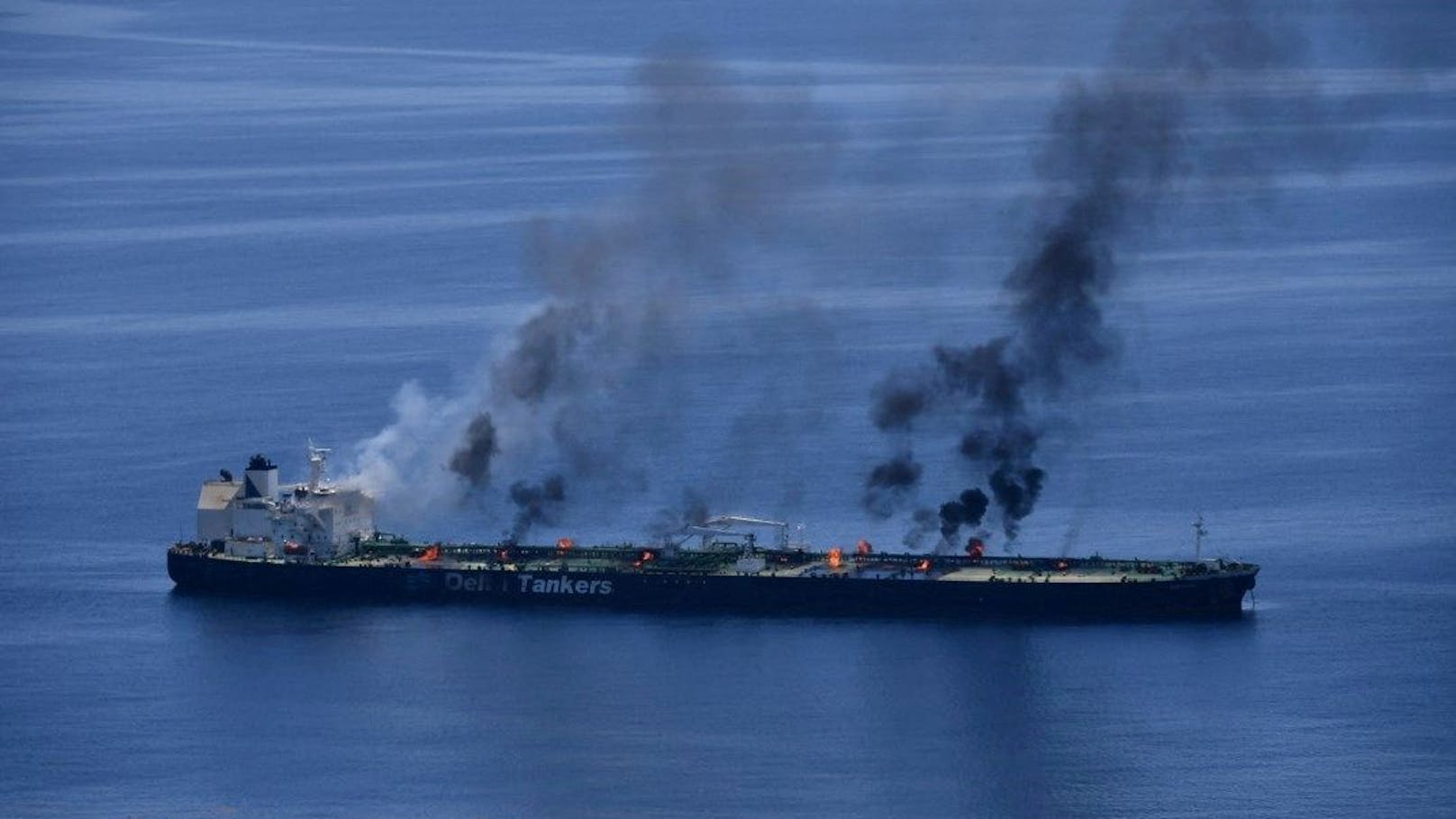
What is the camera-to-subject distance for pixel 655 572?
135500 mm

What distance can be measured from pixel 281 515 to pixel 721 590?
1755cm

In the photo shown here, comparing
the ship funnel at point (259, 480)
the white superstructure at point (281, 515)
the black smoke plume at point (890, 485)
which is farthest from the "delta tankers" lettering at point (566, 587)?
the black smoke plume at point (890, 485)

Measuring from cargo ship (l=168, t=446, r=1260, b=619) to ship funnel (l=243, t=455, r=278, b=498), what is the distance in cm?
5

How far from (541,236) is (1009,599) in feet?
95.1

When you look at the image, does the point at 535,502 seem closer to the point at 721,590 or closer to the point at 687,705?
the point at 721,590

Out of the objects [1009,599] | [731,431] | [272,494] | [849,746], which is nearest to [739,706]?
[849,746]

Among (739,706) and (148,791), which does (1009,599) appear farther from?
(148,791)

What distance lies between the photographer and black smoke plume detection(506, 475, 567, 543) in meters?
142

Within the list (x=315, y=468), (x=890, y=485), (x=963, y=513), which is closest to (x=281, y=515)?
(x=315, y=468)

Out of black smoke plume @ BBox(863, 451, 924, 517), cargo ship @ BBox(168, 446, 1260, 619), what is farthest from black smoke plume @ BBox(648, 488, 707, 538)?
black smoke plume @ BBox(863, 451, 924, 517)

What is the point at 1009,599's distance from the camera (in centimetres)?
13162

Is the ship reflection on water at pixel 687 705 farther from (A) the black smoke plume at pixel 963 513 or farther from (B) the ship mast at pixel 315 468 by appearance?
(A) the black smoke plume at pixel 963 513

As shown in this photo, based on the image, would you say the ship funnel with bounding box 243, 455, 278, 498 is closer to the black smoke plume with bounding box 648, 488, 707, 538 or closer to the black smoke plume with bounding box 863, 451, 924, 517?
the black smoke plume with bounding box 648, 488, 707, 538

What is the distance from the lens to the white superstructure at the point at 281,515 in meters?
140
